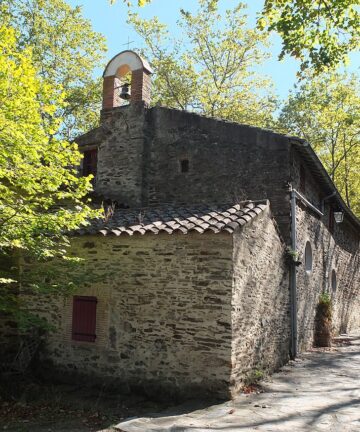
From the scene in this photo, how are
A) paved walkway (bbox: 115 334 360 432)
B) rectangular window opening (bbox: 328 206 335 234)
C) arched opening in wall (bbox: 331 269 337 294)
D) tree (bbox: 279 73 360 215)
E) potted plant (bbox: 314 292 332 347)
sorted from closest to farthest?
paved walkway (bbox: 115 334 360 432)
potted plant (bbox: 314 292 332 347)
rectangular window opening (bbox: 328 206 335 234)
arched opening in wall (bbox: 331 269 337 294)
tree (bbox: 279 73 360 215)

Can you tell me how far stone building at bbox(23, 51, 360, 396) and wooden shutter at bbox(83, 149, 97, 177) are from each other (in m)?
0.04

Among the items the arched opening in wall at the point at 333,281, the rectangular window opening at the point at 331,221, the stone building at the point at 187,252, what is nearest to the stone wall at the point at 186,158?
the stone building at the point at 187,252

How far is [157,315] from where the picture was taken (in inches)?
306

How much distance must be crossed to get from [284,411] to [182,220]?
12.3 feet

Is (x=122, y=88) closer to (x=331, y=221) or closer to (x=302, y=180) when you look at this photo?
(x=302, y=180)

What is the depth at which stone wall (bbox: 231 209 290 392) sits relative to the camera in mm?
7516

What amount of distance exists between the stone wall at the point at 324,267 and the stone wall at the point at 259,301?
1567mm

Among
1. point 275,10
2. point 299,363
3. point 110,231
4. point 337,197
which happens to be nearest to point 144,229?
point 110,231

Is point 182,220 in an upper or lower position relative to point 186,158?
lower

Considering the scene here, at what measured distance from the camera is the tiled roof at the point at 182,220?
755 centimetres

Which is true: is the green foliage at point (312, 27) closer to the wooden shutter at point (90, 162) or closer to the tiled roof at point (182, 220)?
the tiled roof at point (182, 220)

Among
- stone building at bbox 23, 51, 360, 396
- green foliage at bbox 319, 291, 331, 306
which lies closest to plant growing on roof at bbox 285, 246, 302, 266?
stone building at bbox 23, 51, 360, 396

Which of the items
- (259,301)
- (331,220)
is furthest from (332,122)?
(259,301)

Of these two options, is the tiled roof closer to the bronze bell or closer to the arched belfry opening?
the bronze bell
